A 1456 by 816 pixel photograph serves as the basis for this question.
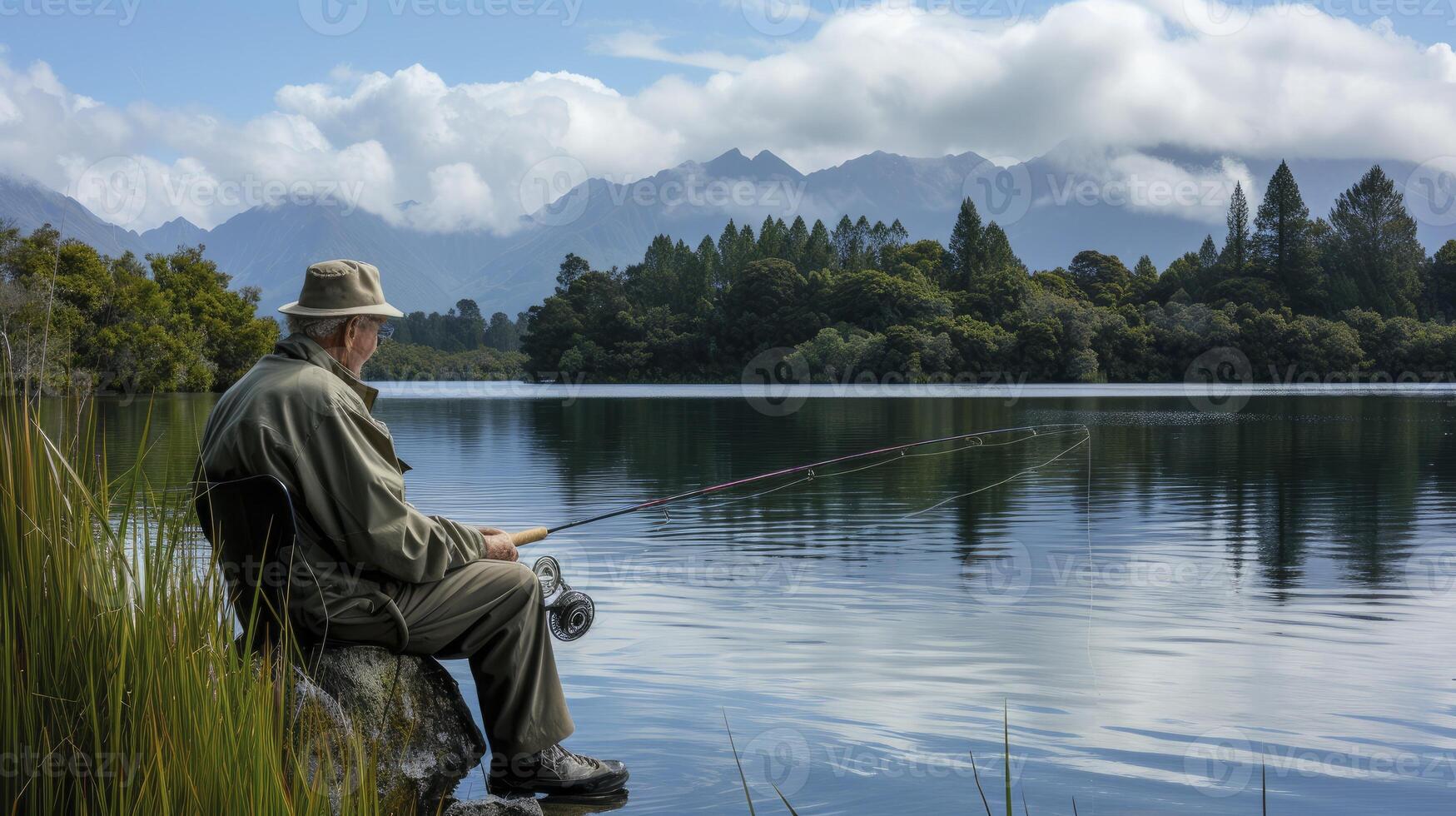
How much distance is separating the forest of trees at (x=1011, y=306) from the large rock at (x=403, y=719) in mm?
98338

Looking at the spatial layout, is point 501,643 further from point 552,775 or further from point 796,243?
point 796,243

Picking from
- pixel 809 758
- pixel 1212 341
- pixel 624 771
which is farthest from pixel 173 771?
pixel 1212 341

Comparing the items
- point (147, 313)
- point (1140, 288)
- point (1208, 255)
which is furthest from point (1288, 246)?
point (147, 313)

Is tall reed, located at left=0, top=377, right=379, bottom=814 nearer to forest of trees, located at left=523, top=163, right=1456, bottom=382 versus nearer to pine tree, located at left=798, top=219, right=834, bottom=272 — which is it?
forest of trees, located at left=523, top=163, right=1456, bottom=382

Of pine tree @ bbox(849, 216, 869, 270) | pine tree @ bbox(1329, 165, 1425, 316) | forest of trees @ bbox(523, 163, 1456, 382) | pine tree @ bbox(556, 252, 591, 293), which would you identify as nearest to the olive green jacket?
forest of trees @ bbox(523, 163, 1456, 382)

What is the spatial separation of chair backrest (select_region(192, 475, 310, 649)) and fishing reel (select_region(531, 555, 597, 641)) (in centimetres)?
118

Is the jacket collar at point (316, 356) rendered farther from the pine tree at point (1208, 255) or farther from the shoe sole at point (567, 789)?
the pine tree at point (1208, 255)

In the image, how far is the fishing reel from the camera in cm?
524

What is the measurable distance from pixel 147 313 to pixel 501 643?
77757 mm

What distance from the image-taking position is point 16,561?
11.1ft

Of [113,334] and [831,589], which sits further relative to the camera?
[113,334]

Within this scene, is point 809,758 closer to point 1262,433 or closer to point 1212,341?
point 1262,433

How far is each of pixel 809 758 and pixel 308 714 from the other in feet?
7.91

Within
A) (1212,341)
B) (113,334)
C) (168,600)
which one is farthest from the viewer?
(1212,341)
